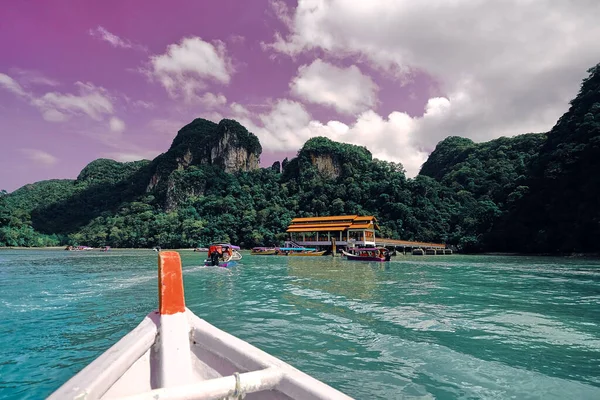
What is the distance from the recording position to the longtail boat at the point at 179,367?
6.30 feet

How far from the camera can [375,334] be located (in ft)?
24.9

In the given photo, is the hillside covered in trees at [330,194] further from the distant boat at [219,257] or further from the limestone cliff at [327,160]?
the distant boat at [219,257]

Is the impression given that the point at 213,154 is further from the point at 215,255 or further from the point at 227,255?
the point at 215,255

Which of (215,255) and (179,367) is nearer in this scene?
(179,367)

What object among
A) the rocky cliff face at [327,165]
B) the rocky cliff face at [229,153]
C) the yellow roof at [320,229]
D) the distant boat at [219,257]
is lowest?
the distant boat at [219,257]

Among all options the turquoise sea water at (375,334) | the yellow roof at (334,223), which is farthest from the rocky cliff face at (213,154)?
the turquoise sea water at (375,334)

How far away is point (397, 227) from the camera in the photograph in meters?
71.6

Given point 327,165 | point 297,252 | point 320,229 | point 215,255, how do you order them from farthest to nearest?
point 327,165, point 320,229, point 297,252, point 215,255

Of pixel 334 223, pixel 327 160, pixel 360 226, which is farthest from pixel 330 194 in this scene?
pixel 360 226

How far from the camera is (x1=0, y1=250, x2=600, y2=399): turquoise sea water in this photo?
5.06m

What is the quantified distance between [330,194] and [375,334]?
84.6m

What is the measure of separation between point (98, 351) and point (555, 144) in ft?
205

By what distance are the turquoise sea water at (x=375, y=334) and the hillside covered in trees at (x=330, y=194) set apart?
37.7 metres

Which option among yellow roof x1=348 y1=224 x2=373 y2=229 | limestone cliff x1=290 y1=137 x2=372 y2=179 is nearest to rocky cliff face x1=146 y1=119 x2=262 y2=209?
limestone cliff x1=290 y1=137 x2=372 y2=179
